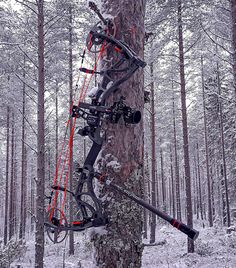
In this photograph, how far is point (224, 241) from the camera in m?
14.3

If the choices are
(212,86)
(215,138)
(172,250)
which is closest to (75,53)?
(212,86)

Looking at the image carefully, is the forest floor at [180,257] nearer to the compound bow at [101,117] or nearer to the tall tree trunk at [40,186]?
the tall tree trunk at [40,186]

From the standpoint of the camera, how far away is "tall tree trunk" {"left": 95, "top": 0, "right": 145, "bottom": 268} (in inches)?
101

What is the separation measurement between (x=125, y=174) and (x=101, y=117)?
1.98ft

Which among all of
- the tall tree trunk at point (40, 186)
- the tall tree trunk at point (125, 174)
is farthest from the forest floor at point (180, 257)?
the tall tree trunk at point (125, 174)

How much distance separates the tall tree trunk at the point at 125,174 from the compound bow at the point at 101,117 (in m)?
0.10

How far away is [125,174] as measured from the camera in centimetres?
269

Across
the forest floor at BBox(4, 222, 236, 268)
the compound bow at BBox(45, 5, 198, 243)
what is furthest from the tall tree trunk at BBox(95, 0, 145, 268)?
the forest floor at BBox(4, 222, 236, 268)

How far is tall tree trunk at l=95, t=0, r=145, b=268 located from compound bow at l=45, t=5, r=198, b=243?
0.33ft

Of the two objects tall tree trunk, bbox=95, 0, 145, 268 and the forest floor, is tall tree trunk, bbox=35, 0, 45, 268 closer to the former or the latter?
the forest floor

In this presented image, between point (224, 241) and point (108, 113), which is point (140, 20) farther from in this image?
point (224, 241)

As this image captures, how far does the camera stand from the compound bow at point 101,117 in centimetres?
256

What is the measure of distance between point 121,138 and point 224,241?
552 inches

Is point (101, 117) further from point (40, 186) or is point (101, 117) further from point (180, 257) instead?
point (180, 257)
